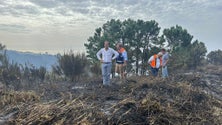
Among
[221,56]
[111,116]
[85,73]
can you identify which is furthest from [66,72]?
[221,56]

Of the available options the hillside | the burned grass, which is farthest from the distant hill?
the burned grass

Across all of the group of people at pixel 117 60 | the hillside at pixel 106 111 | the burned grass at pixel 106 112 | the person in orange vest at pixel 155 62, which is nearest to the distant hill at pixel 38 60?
the group of people at pixel 117 60

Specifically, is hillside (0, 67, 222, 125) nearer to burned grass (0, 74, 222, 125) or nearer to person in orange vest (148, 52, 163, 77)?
burned grass (0, 74, 222, 125)

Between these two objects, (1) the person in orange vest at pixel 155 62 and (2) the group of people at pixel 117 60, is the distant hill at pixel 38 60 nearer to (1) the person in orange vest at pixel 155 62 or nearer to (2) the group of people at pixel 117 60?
(2) the group of people at pixel 117 60

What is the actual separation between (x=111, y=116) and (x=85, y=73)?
1138 centimetres

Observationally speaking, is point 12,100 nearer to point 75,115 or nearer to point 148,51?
point 75,115

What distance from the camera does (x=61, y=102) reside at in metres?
7.59

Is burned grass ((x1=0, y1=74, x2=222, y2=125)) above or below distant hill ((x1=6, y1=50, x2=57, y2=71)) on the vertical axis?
below

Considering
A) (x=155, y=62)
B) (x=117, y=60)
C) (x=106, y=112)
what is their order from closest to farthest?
(x=106, y=112), (x=117, y=60), (x=155, y=62)

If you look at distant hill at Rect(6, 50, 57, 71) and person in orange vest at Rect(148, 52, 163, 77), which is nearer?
person in orange vest at Rect(148, 52, 163, 77)

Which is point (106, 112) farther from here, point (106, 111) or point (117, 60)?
point (117, 60)

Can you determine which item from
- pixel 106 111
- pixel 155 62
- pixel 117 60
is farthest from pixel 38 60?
pixel 106 111

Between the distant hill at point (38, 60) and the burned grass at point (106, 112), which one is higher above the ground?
the distant hill at point (38, 60)

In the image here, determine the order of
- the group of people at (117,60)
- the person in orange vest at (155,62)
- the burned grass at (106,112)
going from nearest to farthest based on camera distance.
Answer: the burned grass at (106,112)
the group of people at (117,60)
the person in orange vest at (155,62)
